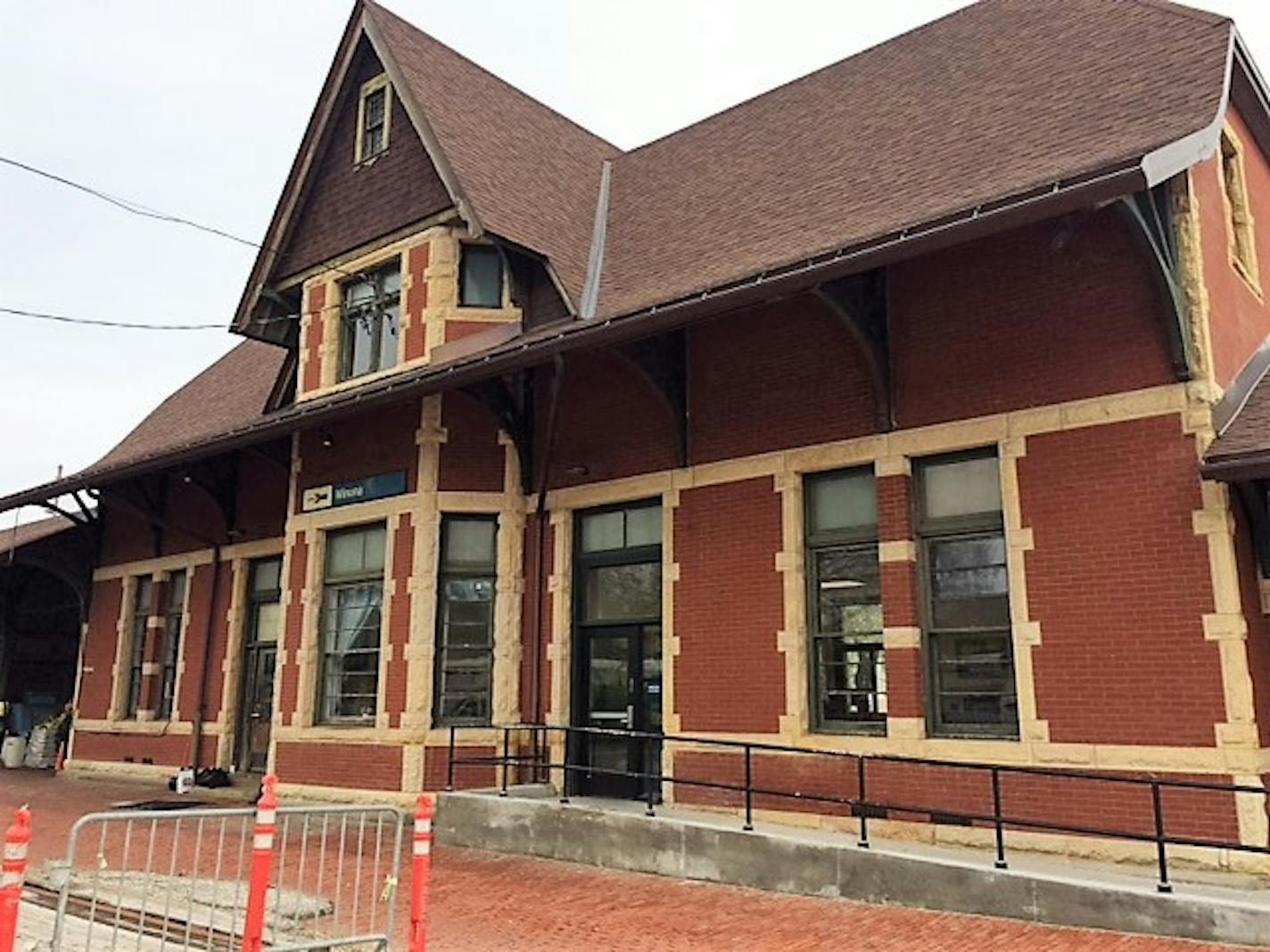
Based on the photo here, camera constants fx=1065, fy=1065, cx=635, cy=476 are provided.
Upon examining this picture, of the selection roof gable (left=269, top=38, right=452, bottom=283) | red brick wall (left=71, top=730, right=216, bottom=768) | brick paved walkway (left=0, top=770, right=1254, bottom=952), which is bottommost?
brick paved walkway (left=0, top=770, right=1254, bottom=952)

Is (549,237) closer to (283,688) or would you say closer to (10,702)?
(283,688)

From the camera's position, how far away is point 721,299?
356 inches

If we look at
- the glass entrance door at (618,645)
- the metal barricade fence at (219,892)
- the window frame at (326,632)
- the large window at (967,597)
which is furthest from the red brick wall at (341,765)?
the large window at (967,597)

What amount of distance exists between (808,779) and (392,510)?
612cm

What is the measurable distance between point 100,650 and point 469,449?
1055 cm

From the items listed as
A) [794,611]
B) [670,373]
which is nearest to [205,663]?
[670,373]

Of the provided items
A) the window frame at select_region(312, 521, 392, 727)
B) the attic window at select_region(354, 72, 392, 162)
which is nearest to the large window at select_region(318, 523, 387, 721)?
the window frame at select_region(312, 521, 392, 727)

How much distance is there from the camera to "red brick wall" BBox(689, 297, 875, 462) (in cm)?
1048

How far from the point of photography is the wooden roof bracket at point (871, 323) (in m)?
9.94

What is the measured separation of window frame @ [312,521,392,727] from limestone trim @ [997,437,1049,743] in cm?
724

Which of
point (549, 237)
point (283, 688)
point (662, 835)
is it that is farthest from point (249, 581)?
point (662, 835)

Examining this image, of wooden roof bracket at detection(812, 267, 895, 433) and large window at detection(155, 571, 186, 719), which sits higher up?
wooden roof bracket at detection(812, 267, 895, 433)

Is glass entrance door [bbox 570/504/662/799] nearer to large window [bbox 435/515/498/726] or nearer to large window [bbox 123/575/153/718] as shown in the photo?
large window [bbox 435/515/498/726]

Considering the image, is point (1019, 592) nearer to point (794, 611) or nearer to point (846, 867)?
point (794, 611)
